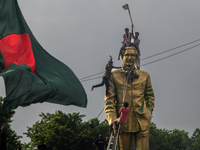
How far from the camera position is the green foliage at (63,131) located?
23734mm

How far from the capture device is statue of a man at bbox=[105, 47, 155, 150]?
9906 millimetres

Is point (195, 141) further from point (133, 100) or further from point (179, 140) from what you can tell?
point (133, 100)

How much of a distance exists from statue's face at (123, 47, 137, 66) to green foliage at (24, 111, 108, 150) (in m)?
12.8

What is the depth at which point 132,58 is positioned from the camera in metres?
10.5

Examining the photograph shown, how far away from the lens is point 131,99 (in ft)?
33.1

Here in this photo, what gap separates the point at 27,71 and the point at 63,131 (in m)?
16.1

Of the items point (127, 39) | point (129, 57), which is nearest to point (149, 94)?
point (129, 57)

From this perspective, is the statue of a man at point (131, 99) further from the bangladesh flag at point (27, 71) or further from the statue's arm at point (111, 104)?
the bangladesh flag at point (27, 71)

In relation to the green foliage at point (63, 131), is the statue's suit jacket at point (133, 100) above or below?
below

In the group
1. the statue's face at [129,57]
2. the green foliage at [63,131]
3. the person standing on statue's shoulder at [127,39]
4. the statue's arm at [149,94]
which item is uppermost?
the green foliage at [63,131]

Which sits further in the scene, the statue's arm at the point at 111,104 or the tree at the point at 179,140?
the tree at the point at 179,140

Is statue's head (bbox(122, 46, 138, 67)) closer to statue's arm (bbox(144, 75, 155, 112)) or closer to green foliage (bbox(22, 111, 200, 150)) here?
statue's arm (bbox(144, 75, 155, 112))

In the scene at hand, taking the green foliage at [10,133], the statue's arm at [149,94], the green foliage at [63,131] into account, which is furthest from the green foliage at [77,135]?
the statue's arm at [149,94]

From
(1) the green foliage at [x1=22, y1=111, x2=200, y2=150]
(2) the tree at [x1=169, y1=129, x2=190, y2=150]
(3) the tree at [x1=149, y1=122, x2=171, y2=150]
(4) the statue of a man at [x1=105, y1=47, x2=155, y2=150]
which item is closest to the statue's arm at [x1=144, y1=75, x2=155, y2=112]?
(4) the statue of a man at [x1=105, y1=47, x2=155, y2=150]
